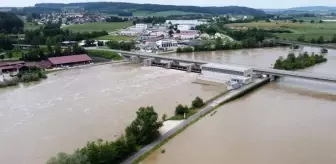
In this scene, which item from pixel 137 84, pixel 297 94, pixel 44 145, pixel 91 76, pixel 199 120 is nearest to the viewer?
pixel 44 145

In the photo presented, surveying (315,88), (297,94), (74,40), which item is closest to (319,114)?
(297,94)

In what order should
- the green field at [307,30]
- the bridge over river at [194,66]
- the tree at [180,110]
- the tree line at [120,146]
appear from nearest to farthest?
the tree line at [120,146] → the tree at [180,110] → the bridge over river at [194,66] → the green field at [307,30]

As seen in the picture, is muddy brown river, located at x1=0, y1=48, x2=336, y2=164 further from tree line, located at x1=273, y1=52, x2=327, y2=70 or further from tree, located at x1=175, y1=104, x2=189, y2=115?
tree line, located at x1=273, y1=52, x2=327, y2=70

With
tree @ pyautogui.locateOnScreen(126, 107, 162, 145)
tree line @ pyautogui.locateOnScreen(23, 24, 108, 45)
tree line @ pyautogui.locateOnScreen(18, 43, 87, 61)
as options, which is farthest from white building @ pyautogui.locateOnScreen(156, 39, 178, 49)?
tree @ pyautogui.locateOnScreen(126, 107, 162, 145)

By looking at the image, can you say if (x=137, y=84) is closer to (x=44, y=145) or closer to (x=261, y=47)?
(x=44, y=145)

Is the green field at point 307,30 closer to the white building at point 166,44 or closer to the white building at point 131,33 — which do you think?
the white building at point 166,44

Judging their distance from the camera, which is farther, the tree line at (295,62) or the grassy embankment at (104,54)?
the grassy embankment at (104,54)

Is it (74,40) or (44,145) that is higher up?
(74,40)

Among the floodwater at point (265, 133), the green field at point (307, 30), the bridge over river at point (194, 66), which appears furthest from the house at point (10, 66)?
the green field at point (307, 30)
